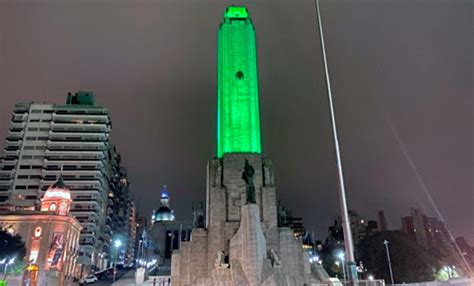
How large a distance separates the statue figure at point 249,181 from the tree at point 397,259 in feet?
71.8

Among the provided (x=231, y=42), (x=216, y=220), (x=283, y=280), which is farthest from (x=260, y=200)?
(x=231, y=42)

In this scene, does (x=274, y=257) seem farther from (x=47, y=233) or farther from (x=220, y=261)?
(x=47, y=233)

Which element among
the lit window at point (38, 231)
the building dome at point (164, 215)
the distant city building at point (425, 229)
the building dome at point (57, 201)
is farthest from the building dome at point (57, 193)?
the distant city building at point (425, 229)

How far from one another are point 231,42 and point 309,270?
21.8 metres

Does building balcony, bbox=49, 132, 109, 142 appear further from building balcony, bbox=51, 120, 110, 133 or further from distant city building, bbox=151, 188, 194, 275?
distant city building, bbox=151, 188, 194, 275

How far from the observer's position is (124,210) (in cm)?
10381

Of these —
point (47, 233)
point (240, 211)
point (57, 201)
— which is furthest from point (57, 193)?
point (240, 211)

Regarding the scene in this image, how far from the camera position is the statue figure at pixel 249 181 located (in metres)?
27.9

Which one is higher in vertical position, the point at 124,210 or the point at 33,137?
the point at 33,137

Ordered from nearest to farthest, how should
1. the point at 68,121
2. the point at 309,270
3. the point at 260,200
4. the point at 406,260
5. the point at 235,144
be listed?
the point at 309,270 < the point at 260,200 < the point at 235,144 < the point at 406,260 < the point at 68,121

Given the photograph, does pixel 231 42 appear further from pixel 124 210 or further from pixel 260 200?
pixel 124 210

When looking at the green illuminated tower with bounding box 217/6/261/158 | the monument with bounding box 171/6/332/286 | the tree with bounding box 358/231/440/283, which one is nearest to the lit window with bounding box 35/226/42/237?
the monument with bounding box 171/6/332/286

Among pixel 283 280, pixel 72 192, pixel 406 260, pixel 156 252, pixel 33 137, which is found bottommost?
pixel 283 280

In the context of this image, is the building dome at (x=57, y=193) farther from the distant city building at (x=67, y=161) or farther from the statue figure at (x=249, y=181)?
the statue figure at (x=249, y=181)
